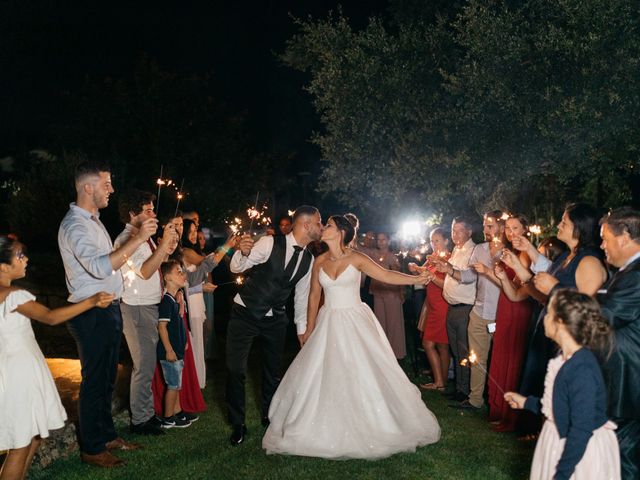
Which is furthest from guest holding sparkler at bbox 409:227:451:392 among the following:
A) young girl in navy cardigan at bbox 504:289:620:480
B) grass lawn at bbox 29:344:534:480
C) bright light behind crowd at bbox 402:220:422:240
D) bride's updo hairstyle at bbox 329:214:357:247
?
bright light behind crowd at bbox 402:220:422:240

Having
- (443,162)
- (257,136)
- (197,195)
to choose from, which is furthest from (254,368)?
(257,136)

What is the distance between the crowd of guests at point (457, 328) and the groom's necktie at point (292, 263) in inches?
22.7

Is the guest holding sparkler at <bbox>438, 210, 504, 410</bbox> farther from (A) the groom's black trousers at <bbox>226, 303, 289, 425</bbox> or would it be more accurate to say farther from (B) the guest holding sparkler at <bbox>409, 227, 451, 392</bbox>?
(A) the groom's black trousers at <bbox>226, 303, 289, 425</bbox>

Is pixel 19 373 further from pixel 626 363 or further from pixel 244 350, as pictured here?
pixel 626 363

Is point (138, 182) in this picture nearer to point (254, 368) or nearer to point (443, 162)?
point (443, 162)

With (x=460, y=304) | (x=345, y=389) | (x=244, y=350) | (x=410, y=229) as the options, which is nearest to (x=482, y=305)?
(x=460, y=304)

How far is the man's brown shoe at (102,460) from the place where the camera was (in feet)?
16.3

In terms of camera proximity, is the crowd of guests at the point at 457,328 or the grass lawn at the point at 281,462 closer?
the crowd of guests at the point at 457,328

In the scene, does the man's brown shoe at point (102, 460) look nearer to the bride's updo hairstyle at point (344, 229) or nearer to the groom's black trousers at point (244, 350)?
the groom's black trousers at point (244, 350)

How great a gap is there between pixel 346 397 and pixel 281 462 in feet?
2.49

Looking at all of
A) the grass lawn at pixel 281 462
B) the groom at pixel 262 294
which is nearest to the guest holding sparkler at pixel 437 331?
the grass lawn at pixel 281 462

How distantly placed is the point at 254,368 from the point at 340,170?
20.3ft

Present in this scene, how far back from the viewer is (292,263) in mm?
5871

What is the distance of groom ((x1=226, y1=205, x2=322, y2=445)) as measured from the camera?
571 cm
